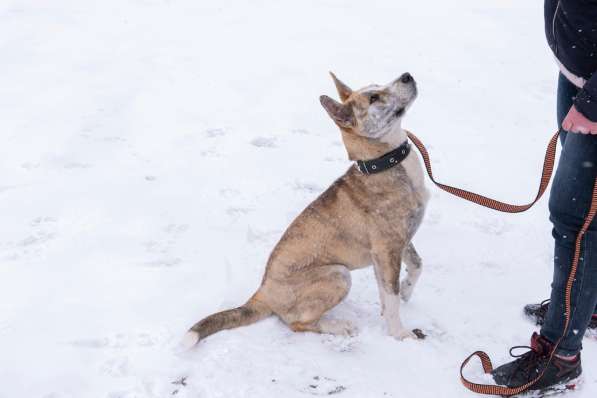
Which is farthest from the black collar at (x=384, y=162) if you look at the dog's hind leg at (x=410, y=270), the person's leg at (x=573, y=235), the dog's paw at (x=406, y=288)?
the person's leg at (x=573, y=235)

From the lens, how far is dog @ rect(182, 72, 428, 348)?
359cm

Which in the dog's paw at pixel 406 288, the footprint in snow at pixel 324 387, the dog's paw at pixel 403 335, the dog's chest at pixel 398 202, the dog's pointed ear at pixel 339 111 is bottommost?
the footprint in snow at pixel 324 387

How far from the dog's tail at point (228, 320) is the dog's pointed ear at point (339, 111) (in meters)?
1.33

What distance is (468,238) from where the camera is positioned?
15.4ft

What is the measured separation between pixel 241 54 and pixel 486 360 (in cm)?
697

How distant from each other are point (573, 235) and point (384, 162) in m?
1.25

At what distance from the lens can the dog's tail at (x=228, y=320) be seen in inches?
128

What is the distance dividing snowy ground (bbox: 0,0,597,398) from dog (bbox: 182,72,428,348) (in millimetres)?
167

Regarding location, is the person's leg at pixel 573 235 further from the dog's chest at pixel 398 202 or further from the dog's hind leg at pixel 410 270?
the dog's hind leg at pixel 410 270

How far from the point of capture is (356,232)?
370 centimetres

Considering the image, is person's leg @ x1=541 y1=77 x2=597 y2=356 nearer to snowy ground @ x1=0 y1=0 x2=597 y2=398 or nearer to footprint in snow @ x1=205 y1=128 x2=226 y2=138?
snowy ground @ x1=0 y1=0 x2=597 y2=398

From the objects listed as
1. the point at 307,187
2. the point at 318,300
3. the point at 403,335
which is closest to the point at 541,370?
the point at 403,335

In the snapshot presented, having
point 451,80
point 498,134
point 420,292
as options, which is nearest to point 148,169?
point 420,292

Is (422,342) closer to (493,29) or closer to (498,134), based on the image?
(498,134)
